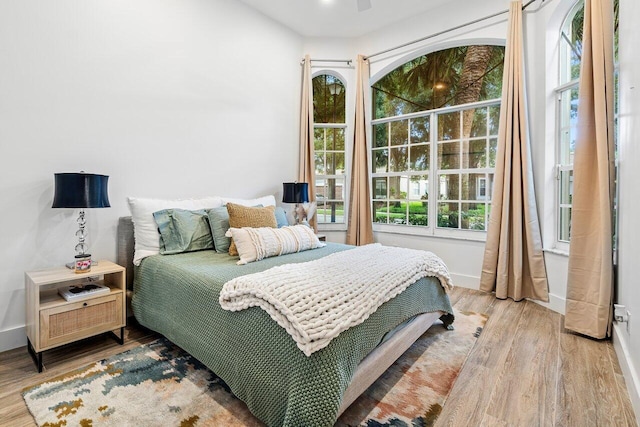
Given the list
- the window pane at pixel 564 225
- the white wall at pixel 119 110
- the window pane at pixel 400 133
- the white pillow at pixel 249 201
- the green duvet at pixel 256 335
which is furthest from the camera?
the window pane at pixel 400 133

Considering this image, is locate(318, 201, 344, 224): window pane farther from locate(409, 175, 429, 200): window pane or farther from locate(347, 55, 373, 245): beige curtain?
locate(409, 175, 429, 200): window pane

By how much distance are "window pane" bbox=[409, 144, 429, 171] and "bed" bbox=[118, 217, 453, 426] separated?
207 centimetres

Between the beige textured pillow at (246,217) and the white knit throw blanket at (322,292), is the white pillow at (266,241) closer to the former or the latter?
the beige textured pillow at (246,217)

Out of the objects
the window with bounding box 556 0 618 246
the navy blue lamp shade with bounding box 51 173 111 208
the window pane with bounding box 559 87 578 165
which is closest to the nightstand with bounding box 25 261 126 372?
the navy blue lamp shade with bounding box 51 173 111 208

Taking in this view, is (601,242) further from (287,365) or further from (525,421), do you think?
(287,365)

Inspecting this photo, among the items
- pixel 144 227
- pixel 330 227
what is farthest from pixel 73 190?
pixel 330 227

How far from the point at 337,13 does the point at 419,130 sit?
1732 mm

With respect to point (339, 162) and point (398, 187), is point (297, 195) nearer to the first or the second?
point (339, 162)

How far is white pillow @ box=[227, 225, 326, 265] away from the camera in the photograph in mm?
2258

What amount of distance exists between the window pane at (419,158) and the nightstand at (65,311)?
3.37m

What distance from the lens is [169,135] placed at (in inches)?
117

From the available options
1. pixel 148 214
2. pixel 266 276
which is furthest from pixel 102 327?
pixel 266 276

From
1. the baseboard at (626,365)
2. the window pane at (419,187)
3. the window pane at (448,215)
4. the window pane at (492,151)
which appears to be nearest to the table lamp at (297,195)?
the window pane at (419,187)

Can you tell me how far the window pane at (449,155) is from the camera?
3719mm
